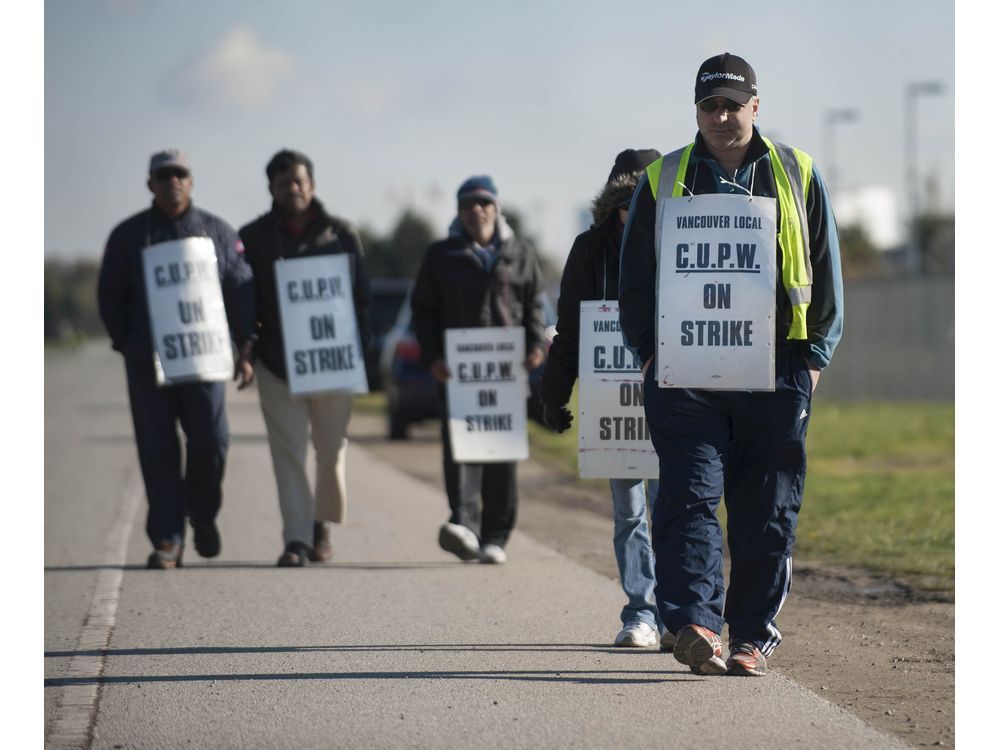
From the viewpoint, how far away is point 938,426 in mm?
19469

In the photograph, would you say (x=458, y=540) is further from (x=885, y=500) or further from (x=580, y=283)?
(x=885, y=500)

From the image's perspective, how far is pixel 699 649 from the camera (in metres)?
5.68

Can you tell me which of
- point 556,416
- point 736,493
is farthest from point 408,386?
point 736,493

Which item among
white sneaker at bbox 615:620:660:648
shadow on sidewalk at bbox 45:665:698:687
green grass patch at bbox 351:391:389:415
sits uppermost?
white sneaker at bbox 615:620:660:648

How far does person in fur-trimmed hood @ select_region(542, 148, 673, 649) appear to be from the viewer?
6.69 meters

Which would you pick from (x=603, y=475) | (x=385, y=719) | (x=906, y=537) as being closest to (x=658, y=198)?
(x=603, y=475)

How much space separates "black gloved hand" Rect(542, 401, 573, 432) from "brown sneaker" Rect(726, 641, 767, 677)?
1404 mm

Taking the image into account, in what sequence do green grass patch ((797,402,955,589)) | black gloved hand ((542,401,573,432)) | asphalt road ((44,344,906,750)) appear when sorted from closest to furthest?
asphalt road ((44,344,906,750)) → black gloved hand ((542,401,573,432)) → green grass patch ((797,402,955,589))

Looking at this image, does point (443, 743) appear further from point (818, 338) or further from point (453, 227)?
point (453, 227)

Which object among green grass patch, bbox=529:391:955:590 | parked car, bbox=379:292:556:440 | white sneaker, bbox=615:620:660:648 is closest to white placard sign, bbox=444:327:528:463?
green grass patch, bbox=529:391:955:590

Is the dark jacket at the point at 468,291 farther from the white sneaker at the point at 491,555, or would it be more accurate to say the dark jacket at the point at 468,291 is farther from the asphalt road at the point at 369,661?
the asphalt road at the point at 369,661

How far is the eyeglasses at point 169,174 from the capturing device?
354 inches

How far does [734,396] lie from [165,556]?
4.29 metres

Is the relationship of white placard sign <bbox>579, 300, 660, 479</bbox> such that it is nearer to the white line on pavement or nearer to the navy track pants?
the navy track pants
